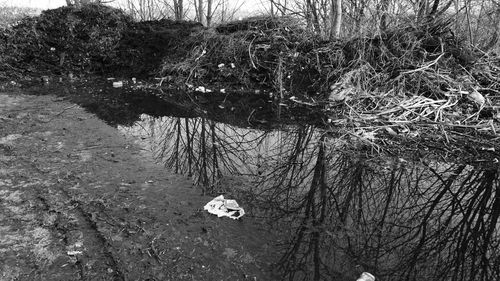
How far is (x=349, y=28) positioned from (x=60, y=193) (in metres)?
7.09

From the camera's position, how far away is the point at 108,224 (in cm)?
242

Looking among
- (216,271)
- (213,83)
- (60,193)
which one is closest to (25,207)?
(60,193)

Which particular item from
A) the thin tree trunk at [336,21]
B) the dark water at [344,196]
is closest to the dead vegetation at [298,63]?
the thin tree trunk at [336,21]

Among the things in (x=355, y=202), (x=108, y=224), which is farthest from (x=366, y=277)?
(x=108, y=224)

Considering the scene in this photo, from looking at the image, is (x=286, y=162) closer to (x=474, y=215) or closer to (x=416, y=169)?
(x=416, y=169)

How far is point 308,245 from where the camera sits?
228cm

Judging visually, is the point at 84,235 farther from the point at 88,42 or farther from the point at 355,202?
the point at 88,42

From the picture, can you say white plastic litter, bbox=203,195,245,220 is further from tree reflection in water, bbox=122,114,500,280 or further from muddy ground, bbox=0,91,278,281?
tree reflection in water, bbox=122,114,500,280

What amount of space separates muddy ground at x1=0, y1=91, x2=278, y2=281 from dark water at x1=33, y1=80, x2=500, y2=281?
0.28m

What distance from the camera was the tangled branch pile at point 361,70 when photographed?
4812 millimetres

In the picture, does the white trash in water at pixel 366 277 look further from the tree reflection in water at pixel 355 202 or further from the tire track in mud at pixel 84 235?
the tire track in mud at pixel 84 235

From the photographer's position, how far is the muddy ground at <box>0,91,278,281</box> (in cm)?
203

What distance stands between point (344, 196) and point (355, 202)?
110mm

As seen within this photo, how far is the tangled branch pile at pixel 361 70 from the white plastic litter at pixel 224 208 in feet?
8.13
